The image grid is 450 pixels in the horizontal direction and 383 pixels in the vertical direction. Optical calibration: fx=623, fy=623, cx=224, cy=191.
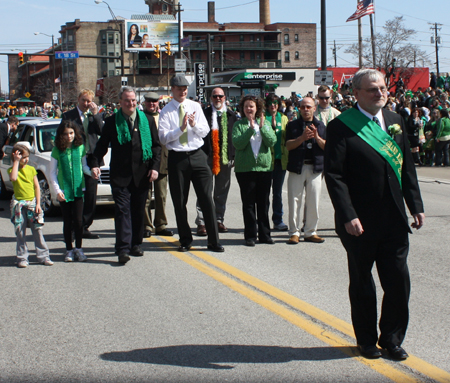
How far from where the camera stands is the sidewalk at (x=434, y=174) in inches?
631

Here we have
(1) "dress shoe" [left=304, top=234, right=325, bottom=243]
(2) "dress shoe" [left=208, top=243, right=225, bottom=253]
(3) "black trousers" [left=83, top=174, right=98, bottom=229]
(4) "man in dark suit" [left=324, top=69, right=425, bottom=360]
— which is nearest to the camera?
(4) "man in dark suit" [left=324, top=69, right=425, bottom=360]

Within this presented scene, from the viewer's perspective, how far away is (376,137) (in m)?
4.11

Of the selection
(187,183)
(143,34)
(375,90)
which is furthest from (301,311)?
(143,34)

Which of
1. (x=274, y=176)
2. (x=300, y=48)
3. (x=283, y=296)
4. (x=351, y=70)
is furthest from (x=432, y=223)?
(x=300, y=48)

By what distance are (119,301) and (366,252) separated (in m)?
2.54

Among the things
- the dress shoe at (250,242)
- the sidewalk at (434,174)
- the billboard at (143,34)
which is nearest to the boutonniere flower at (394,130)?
the dress shoe at (250,242)

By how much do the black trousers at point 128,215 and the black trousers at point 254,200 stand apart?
1.35m

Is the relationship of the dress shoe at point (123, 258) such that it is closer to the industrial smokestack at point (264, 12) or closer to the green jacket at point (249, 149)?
the green jacket at point (249, 149)

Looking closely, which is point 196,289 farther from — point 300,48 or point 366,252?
point 300,48

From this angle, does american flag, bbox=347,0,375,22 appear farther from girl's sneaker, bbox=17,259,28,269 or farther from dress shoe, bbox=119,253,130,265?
girl's sneaker, bbox=17,259,28,269

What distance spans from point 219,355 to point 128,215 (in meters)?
3.41

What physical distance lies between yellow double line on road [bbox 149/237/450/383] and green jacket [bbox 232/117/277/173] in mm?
1299

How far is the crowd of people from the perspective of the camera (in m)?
4.10

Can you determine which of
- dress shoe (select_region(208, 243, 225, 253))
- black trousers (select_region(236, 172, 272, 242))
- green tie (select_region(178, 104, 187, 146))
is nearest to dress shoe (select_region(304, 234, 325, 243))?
black trousers (select_region(236, 172, 272, 242))
